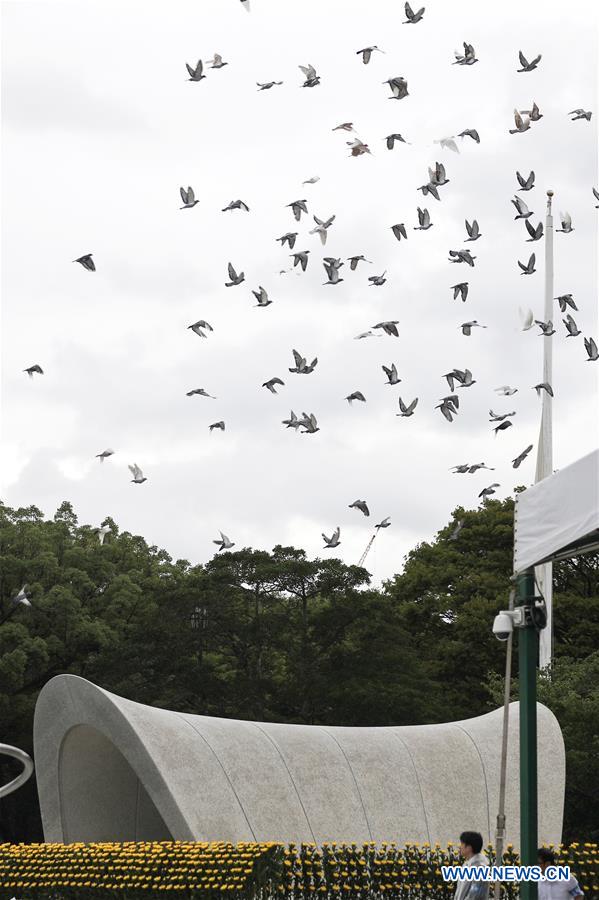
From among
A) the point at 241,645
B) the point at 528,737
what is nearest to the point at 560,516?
the point at 528,737

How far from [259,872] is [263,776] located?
618 cm

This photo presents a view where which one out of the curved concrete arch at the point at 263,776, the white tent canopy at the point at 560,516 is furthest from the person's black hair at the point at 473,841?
the curved concrete arch at the point at 263,776

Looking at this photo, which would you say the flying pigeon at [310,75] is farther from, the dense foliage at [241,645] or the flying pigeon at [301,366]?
the dense foliage at [241,645]

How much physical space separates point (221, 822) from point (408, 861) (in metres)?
4.59

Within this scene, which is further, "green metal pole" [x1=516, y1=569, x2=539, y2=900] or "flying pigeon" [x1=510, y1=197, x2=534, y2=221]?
"flying pigeon" [x1=510, y1=197, x2=534, y2=221]

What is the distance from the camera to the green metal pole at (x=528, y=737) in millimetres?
8508

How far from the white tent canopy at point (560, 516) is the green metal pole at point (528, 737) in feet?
0.65

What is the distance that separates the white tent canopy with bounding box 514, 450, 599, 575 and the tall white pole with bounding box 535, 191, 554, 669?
72.7 ft

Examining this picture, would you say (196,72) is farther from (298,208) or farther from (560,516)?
(560,516)

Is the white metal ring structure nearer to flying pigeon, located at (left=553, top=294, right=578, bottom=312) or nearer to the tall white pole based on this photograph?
flying pigeon, located at (left=553, top=294, right=578, bottom=312)

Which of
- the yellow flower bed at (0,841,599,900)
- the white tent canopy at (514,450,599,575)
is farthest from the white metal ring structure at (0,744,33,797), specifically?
the white tent canopy at (514,450,599,575)

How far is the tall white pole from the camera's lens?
3122 cm

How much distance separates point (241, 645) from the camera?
3666cm

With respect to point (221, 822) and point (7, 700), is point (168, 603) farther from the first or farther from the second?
point (221, 822)
